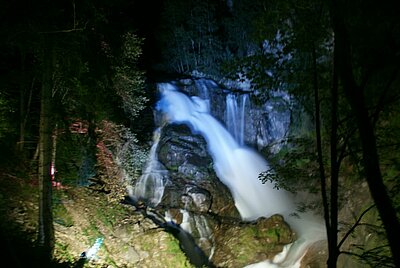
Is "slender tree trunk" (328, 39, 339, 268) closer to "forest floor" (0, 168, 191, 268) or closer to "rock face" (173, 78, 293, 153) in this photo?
"forest floor" (0, 168, 191, 268)

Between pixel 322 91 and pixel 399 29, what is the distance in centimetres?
137

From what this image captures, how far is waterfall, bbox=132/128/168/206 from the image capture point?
46.4ft

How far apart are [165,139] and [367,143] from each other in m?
13.7

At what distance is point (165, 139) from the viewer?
660 inches

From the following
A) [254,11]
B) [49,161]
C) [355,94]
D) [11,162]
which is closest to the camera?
[355,94]

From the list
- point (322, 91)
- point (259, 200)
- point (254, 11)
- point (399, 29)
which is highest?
point (254, 11)

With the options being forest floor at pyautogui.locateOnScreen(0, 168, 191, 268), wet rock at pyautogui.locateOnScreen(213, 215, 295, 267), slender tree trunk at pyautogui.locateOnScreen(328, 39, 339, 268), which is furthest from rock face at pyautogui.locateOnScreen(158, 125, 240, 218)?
slender tree trunk at pyautogui.locateOnScreen(328, 39, 339, 268)

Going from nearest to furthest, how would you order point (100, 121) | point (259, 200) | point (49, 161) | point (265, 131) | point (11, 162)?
point (49, 161) < point (11, 162) < point (100, 121) < point (259, 200) < point (265, 131)

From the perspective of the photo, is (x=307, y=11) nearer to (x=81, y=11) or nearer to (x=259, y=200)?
(x=81, y=11)

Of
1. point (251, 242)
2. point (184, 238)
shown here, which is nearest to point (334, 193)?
point (251, 242)

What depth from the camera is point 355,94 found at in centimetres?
361

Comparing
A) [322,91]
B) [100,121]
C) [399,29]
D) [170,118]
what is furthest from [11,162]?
[170,118]

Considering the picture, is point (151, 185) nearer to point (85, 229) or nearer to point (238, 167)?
point (85, 229)

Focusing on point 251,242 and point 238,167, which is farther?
point 238,167
